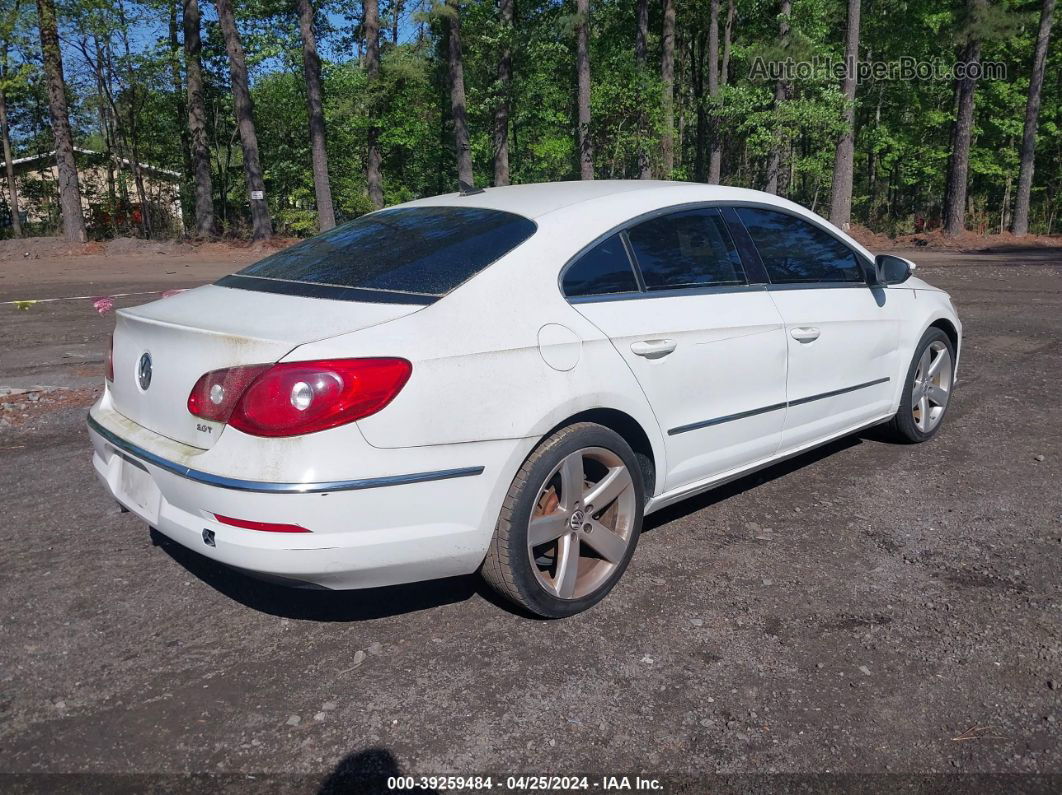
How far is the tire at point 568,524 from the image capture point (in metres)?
2.96

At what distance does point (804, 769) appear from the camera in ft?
7.70

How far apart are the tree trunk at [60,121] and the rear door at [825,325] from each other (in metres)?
27.1

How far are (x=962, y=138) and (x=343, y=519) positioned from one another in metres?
29.7

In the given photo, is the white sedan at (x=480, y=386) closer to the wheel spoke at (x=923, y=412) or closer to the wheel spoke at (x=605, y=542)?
the wheel spoke at (x=605, y=542)

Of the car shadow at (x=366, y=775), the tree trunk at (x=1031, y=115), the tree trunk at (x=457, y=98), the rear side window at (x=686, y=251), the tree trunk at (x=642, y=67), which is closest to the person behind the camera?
the car shadow at (x=366, y=775)

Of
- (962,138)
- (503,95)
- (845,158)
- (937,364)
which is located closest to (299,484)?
(937,364)

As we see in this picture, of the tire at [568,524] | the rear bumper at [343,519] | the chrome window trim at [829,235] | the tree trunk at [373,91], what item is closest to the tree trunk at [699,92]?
the tree trunk at [373,91]

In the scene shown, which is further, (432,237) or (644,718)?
(432,237)

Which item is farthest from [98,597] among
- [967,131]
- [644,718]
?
[967,131]

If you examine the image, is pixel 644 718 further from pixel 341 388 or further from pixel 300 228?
pixel 300 228

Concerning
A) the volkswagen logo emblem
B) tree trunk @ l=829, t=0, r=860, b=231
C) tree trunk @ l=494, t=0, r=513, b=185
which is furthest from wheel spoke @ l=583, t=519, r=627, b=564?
tree trunk @ l=494, t=0, r=513, b=185

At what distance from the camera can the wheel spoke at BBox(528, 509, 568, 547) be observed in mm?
3023

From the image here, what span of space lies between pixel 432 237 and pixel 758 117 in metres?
26.1

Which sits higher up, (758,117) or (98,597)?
(758,117)
